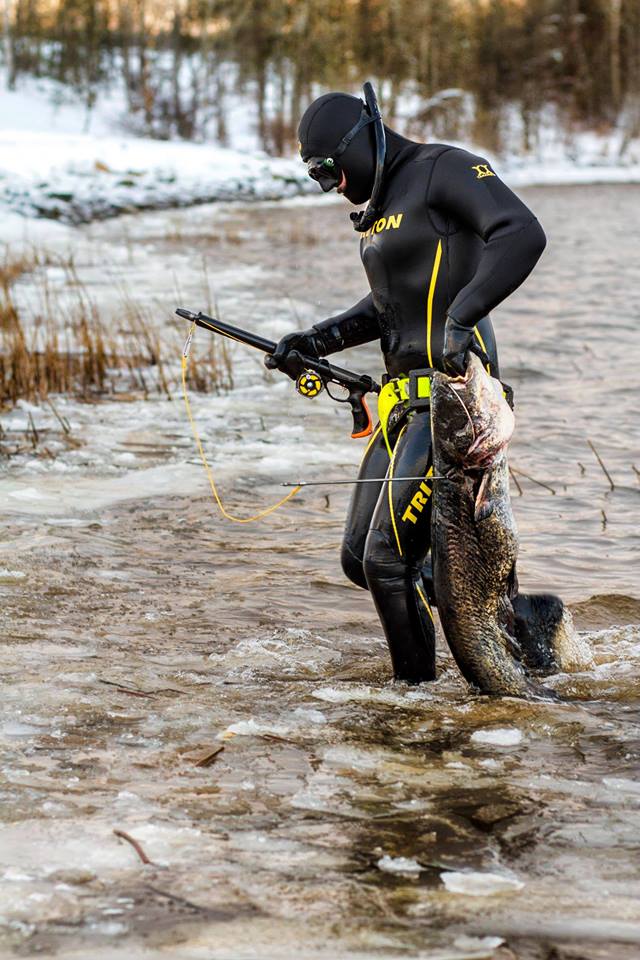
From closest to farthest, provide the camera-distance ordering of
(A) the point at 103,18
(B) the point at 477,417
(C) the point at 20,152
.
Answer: (B) the point at 477,417 → (C) the point at 20,152 → (A) the point at 103,18

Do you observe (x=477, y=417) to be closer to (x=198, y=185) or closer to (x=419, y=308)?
(x=419, y=308)

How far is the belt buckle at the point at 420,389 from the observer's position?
14.2 feet

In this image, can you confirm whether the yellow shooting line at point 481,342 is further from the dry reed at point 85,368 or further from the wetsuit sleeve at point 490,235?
the dry reed at point 85,368

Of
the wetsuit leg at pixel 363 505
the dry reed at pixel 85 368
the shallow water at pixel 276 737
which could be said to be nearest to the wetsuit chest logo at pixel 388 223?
the wetsuit leg at pixel 363 505

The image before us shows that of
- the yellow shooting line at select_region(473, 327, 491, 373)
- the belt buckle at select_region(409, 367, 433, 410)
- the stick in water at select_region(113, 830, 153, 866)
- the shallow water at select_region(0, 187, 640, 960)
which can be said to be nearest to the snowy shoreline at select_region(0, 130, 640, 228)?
the shallow water at select_region(0, 187, 640, 960)

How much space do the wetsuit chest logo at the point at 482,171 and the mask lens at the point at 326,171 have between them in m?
0.50

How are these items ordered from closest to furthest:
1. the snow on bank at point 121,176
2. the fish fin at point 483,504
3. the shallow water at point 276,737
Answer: the shallow water at point 276,737
the fish fin at point 483,504
the snow on bank at point 121,176

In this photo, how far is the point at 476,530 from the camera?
4.19m

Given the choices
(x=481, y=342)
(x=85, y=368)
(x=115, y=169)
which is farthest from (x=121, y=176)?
(x=481, y=342)

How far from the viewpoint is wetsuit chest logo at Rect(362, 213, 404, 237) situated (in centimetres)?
430

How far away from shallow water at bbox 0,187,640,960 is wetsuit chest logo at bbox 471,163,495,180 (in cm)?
177

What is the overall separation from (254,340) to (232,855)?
234 cm

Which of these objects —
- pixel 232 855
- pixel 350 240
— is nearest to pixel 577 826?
pixel 232 855

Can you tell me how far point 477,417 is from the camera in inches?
155
